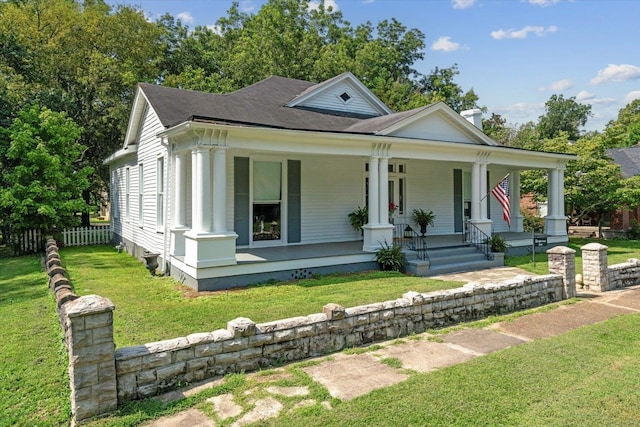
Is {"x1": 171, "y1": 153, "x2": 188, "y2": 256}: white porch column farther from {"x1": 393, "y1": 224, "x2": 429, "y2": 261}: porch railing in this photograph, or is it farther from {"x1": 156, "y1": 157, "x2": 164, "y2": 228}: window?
{"x1": 393, "y1": 224, "x2": 429, "y2": 261}: porch railing

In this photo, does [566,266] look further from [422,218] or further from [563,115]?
[563,115]

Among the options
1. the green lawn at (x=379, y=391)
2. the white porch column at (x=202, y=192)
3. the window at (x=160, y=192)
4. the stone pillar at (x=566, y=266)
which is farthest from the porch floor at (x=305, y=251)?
the stone pillar at (x=566, y=266)

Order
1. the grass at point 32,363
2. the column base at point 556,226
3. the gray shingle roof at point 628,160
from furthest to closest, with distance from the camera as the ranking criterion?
1. the gray shingle roof at point 628,160
2. the column base at point 556,226
3. the grass at point 32,363

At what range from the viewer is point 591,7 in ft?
34.4

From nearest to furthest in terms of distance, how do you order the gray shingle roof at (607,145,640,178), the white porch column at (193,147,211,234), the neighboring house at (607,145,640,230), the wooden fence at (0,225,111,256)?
the white porch column at (193,147,211,234) < the wooden fence at (0,225,111,256) < the neighboring house at (607,145,640,230) < the gray shingle roof at (607,145,640,178)

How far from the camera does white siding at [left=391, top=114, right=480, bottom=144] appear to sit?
1159 cm

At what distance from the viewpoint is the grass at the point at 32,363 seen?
3611 millimetres

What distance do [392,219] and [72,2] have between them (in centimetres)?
2062

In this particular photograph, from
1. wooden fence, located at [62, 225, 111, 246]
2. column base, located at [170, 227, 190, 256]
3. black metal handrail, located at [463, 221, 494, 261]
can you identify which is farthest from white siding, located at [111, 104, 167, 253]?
black metal handrail, located at [463, 221, 494, 261]

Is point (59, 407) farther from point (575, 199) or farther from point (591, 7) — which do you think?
point (575, 199)

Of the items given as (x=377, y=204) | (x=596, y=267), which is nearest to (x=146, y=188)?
(x=377, y=204)

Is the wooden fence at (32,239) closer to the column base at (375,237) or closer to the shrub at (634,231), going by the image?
the column base at (375,237)

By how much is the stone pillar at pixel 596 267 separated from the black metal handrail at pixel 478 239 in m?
3.23

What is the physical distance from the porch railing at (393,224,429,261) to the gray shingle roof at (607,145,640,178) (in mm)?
18019
